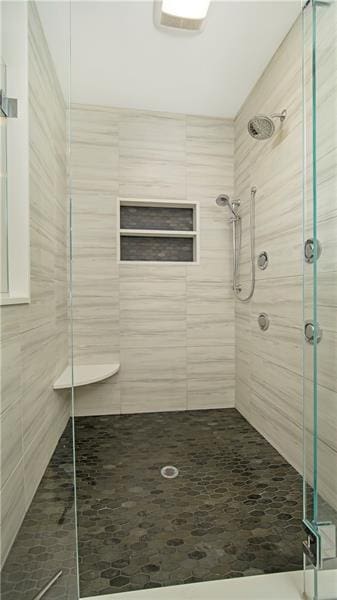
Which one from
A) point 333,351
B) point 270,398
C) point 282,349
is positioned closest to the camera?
point 333,351

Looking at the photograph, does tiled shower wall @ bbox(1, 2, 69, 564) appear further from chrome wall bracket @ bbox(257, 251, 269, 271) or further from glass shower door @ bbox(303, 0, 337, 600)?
chrome wall bracket @ bbox(257, 251, 269, 271)

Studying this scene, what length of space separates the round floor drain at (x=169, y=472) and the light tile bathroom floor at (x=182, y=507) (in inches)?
1.1

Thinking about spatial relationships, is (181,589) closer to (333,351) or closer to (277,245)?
(333,351)

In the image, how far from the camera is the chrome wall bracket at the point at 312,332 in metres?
1.01

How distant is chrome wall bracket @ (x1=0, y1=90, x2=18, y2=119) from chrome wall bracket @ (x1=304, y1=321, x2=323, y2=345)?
1.07 meters

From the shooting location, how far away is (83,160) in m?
2.76

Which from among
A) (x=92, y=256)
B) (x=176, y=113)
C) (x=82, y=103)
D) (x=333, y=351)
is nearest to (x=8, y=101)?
(x=333, y=351)

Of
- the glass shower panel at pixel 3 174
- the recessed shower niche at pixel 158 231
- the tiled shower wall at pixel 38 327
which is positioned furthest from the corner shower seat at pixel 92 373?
the glass shower panel at pixel 3 174

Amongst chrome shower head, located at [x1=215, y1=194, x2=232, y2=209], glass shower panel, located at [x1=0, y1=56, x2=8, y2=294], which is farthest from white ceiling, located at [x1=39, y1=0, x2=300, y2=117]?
chrome shower head, located at [x1=215, y1=194, x2=232, y2=209]

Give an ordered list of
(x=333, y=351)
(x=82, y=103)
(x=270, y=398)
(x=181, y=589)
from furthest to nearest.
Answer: (x=82, y=103) < (x=270, y=398) < (x=181, y=589) < (x=333, y=351)

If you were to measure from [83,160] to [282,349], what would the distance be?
2.00 meters

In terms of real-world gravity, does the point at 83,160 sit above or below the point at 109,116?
below

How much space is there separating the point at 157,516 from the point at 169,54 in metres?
2.51

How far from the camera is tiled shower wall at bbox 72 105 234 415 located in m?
2.77
